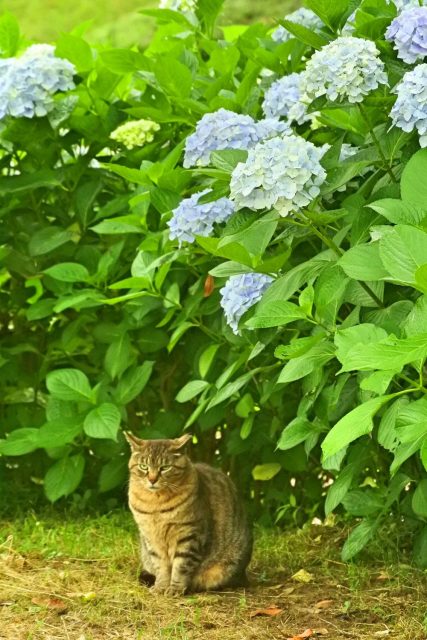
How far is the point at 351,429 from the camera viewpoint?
257 cm

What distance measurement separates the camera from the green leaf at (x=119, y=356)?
4.62 m

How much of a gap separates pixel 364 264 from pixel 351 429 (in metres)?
0.56

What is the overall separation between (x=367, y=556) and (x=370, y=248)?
1.74 meters

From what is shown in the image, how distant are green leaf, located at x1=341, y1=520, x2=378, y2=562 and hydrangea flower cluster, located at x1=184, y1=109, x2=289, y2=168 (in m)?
1.27

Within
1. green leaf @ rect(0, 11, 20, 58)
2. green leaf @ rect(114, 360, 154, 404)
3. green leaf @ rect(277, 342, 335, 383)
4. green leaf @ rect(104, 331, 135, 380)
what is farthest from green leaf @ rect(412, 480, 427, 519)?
green leaf @ rect(0, 11, 20, 58)

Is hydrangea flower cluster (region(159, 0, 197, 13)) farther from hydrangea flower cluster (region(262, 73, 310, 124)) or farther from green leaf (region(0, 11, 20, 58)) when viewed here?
green leaf (region(0, 11, 20, 58))

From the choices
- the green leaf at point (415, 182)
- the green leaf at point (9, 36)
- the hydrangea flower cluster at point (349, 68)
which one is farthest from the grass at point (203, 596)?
the green leaf at point (9, 36)

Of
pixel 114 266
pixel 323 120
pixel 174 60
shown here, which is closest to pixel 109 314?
pixel 114 266

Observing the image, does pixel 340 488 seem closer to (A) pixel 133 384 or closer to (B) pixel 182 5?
(A) pixel 133 384

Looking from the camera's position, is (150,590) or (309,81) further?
(150,590)

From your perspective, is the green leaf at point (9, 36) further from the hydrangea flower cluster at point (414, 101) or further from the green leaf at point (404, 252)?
the green leaf at point (404, 252)

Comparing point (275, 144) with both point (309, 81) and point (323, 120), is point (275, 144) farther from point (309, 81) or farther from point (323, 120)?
point (323, 120)

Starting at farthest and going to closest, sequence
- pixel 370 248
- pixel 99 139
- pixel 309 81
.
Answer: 1. pixel 99 139
2. pixel 309 81
3. pixel 370 248

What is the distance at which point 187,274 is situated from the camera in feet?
14.7
